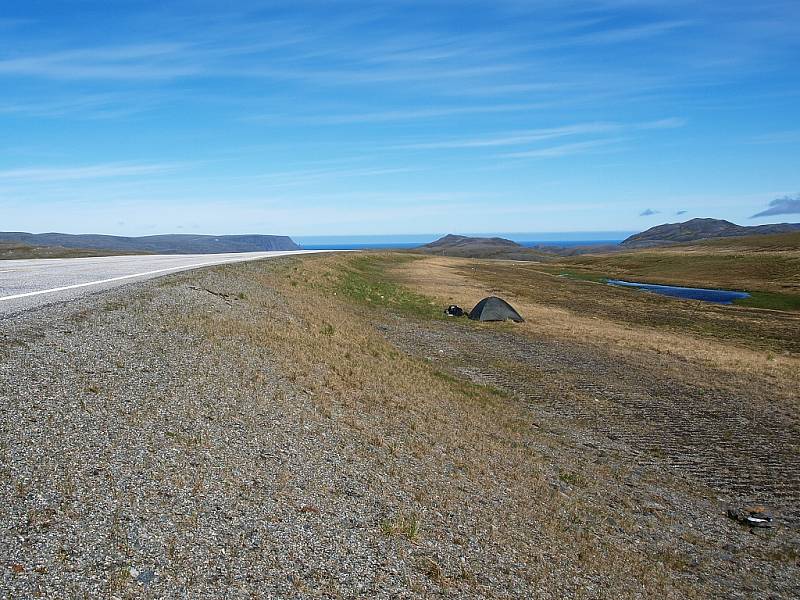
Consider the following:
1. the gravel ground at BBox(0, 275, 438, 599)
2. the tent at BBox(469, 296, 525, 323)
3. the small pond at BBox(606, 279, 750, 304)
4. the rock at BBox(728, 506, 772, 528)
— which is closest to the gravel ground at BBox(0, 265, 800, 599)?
the gravel ground at BBox(0, 275, 438, 599)

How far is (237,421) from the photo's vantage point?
11867 mm

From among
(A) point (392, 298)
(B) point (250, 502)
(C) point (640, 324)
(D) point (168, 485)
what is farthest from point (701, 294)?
(D) point (168, 485)

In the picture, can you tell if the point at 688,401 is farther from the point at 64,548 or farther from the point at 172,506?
the point at 64,548

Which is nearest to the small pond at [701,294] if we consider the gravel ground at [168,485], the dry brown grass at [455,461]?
the dry brown grass at [455,461]

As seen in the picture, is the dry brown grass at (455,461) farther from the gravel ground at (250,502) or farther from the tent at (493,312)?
the tent at (493,312)

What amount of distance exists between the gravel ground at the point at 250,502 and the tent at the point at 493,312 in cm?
2028

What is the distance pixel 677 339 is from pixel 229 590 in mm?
33808

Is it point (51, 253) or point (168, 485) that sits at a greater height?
point (51, 253)

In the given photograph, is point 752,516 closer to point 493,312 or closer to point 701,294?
point 493,312

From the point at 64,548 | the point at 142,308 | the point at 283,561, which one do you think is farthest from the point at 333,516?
the point at 142,308

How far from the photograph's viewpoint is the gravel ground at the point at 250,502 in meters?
7.07

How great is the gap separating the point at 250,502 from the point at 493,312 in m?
28.8

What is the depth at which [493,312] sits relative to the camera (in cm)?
3641

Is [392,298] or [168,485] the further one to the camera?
[392,298]
